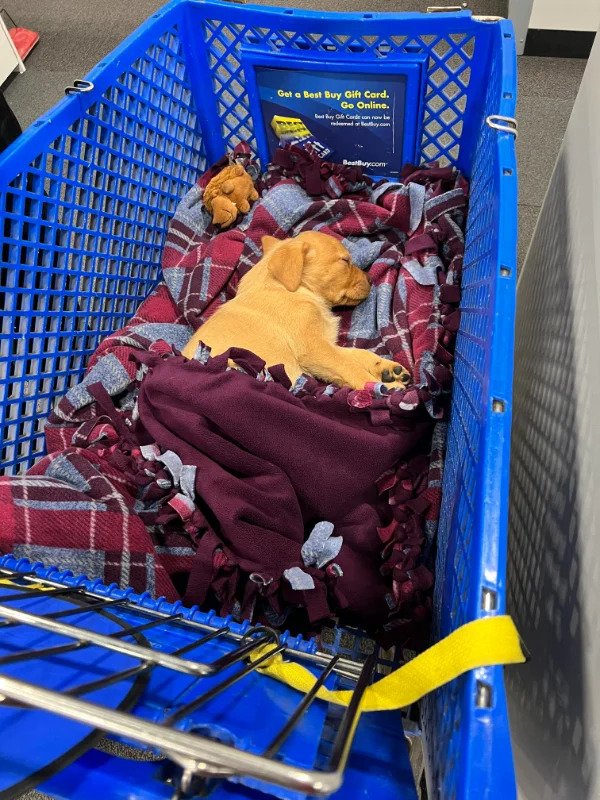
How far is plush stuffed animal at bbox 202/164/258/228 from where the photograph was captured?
1628 mm

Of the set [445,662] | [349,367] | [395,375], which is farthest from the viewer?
[349,367]

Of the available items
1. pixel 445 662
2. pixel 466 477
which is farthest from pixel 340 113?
pixel 445 662

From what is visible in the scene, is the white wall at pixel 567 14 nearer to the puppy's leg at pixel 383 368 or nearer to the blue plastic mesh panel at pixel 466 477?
the blue plastic mesh panel at pixel 466 477

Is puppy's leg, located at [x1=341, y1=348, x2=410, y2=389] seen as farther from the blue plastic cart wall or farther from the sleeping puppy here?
the blue plastic cart wall

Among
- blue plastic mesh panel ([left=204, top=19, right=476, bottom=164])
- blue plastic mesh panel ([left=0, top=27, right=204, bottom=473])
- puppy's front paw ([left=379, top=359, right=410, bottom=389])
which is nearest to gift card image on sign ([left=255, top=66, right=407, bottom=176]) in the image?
blue plastic mesh panel ([left=204, top=19, right=476, bottom=164])

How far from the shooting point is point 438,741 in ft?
2.07

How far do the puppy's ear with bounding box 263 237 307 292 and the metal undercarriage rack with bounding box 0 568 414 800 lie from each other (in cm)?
90

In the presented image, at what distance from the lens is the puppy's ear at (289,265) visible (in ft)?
4.92

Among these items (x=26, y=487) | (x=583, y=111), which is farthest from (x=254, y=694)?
(x=583, y=111)

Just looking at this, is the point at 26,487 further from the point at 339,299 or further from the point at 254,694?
the point at 339,299

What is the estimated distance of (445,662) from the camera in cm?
55

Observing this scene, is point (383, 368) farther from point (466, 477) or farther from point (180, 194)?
point (180, 194)

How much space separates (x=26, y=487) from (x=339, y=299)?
899 millimetres

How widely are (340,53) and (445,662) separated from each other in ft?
4.39
